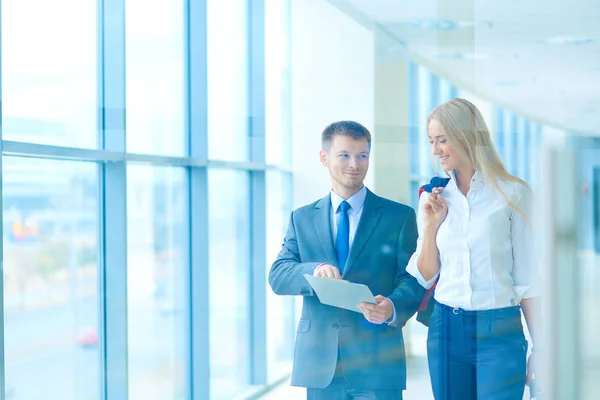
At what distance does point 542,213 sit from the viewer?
861 millimetres

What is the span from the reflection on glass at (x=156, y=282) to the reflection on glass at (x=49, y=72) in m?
0.52

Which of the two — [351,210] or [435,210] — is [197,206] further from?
[435,210]

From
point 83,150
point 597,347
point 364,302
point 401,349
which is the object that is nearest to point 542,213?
point 364,302

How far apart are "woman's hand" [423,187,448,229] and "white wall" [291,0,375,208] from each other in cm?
54

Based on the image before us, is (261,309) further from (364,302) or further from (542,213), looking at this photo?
(542,213)

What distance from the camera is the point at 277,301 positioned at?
169 inches

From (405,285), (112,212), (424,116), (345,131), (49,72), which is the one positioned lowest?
(405,285)

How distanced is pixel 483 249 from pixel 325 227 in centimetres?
76

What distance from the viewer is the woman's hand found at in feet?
10.6

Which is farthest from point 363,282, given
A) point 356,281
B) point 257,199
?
point 257,199

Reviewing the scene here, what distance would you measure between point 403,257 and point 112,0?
82.1 inches

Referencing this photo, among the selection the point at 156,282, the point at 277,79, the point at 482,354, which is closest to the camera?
the point at 482,354

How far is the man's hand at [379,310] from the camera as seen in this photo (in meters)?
3.21

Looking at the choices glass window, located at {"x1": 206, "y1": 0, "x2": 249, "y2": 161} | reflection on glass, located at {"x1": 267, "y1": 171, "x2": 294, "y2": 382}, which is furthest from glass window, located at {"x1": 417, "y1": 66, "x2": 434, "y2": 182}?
glass window, located at {"x1": 206, "y1": 0, "x2": 249, "y2": 161}
